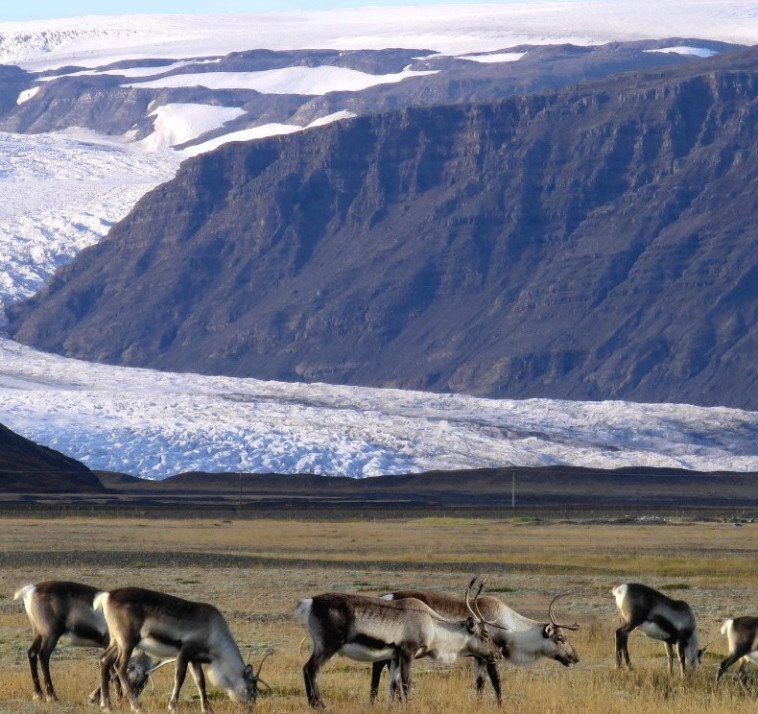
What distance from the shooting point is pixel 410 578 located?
3756 cm

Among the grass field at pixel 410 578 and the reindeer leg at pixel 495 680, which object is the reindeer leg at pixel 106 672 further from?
the reindeer leg at pixel 495 680

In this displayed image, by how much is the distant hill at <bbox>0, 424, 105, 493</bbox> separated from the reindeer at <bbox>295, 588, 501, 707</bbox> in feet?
285

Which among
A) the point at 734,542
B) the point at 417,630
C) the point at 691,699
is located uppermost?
the point at 417,630

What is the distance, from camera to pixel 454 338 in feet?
619

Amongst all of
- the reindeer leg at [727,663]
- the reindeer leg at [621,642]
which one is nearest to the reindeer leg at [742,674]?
the reindeer leg at [727,663]

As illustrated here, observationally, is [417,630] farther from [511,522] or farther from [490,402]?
[490,402]

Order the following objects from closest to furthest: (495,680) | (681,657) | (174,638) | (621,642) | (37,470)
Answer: (174,638) < (495,680) < (681,657) < (621,642) < (37,470)

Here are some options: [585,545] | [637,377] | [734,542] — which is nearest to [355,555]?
[585,545]

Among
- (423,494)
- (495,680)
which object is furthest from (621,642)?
(423,494)

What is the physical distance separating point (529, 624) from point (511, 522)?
192ft

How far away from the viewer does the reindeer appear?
16.2 m

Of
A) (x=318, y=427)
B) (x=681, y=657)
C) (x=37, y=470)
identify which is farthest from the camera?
(x=318, y=427)

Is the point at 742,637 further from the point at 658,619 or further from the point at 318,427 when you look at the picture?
the point at 318,427

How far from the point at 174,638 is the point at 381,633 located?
6.03 ft
